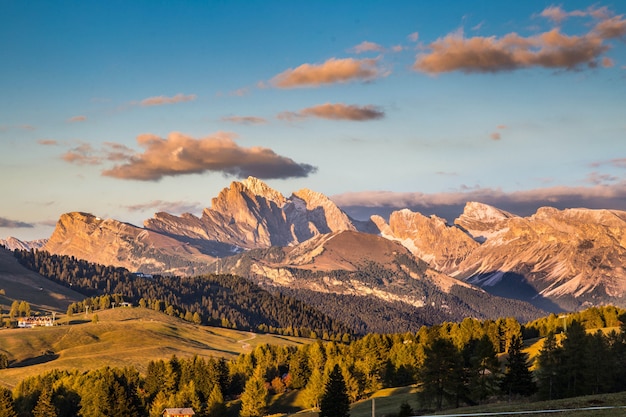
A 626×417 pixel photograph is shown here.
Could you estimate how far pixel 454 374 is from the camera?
117 metres

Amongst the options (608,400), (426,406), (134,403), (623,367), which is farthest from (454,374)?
(134,403)

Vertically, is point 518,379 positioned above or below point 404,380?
above

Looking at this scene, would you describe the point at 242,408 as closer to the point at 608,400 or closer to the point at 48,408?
the point at 48,408

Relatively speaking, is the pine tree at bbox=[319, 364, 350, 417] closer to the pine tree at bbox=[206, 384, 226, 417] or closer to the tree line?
the tree line

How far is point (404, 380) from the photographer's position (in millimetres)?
182625

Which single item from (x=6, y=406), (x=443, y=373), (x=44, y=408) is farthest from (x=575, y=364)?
(x=6, y=406)

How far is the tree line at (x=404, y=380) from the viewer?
112500mm

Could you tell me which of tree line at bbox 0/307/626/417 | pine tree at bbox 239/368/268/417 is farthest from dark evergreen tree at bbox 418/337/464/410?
pine tree at bbox 239/368/268/417

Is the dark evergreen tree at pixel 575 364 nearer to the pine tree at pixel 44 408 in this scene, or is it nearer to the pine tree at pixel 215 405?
the pine tree at pixel 215 405

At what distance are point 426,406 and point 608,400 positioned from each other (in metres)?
43.1

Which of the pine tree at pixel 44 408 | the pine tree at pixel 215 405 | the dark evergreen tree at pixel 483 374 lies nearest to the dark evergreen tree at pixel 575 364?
the dark evergreen tree at pixel 483 374

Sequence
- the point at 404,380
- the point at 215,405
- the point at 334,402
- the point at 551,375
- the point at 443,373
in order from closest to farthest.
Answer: the point at 334,402 < the point at 551,375 < the point at 443,373 < the point at 215,405 < the point at 404,380

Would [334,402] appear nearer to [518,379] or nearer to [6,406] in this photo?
[518,379]

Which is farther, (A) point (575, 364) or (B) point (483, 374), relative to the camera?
(B) point (483, 374)
